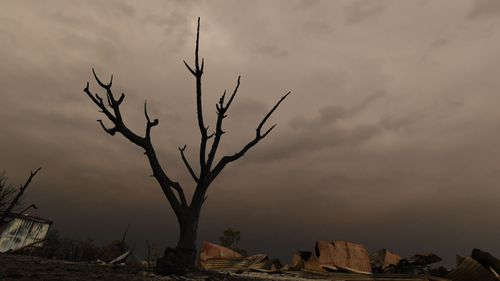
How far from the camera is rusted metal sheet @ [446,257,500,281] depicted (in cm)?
925

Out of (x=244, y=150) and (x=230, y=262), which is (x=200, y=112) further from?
(x=230, y=262)

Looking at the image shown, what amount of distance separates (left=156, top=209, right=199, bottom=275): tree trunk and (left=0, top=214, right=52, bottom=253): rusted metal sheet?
25.2 meters

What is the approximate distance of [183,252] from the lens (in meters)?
9.17

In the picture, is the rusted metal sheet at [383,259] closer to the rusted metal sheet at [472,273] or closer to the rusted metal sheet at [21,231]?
the rusted metal sheet at [472,273]

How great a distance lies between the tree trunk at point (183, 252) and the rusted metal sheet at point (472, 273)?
6.44m

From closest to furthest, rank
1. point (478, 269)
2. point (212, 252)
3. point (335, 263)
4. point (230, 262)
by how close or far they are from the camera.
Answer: point (478, 269), point (335, 263), point (230, 262), point (212, 252)

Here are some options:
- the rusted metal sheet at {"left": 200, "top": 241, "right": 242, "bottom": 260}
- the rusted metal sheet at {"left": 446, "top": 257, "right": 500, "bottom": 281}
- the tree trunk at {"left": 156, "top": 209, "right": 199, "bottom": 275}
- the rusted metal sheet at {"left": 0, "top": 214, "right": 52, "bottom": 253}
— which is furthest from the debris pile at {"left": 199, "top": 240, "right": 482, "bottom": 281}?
the rusted metal sheet at {"left": 0, "top": 214, "right": 52, "bottom": 253}

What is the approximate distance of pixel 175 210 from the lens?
9938 mm

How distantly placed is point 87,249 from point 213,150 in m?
20.9

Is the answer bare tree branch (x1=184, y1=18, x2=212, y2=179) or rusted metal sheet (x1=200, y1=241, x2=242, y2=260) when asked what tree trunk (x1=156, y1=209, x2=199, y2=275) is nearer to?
bare tree branch (x1=184, y1=18, x2=212, y2=179)

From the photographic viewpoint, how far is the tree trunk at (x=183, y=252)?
27.8 feet

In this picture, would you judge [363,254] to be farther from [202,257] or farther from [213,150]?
[213,150]

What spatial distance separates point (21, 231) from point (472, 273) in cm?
3148

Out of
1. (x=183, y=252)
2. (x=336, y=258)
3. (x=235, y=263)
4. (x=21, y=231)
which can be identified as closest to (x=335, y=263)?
(x=336, y=258)
